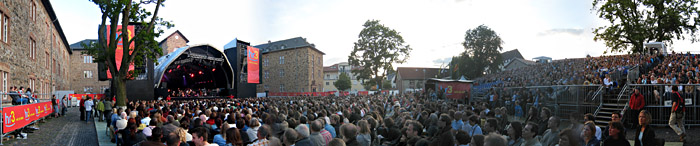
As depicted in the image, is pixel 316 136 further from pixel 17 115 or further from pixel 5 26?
pixel 5 26

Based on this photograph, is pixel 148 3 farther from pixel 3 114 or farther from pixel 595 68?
pixel 595 68

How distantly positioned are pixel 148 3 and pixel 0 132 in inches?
350

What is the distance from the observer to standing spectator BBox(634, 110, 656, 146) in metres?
5.05

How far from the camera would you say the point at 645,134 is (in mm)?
5156

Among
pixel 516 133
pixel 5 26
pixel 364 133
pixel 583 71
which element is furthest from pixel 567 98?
pixel 5 26

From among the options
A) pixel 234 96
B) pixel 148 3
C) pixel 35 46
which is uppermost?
pixel 148 3

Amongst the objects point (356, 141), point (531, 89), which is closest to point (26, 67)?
point (356, 141)

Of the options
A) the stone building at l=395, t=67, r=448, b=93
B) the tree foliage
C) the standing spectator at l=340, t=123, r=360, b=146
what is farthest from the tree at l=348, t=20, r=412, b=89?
the standing spectator at l=340, t=123, r=360, b=146

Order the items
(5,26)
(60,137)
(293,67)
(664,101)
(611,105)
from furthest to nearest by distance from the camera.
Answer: (293,67)
(5,26)
(611,105)
(664,101)
(60,137)

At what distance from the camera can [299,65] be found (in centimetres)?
5797

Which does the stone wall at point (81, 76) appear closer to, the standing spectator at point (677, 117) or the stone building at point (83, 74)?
the stone building at point (83, 74)

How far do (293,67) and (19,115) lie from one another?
48500mm

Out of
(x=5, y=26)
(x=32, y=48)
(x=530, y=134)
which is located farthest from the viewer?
(x=32, y=48)

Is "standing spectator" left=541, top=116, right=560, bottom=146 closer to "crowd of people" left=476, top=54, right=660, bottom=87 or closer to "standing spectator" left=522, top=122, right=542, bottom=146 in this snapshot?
"standing spectator" left=522, top=122, right=542, bottom=146
